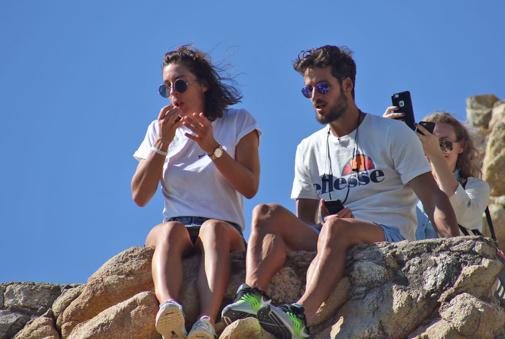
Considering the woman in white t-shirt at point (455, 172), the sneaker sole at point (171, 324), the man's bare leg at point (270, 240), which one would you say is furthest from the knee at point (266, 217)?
the woman in white t-shirt at point (455, 172)

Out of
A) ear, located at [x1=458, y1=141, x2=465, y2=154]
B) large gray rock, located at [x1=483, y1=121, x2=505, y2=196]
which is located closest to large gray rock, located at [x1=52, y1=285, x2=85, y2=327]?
ear, located at [x1=458, y1=141, x2=465, y2=154]

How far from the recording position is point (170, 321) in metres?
6.24

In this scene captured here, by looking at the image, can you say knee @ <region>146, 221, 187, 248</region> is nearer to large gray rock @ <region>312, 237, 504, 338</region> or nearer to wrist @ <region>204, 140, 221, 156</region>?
wrist @ <region>204, 140, 221, 156</region>

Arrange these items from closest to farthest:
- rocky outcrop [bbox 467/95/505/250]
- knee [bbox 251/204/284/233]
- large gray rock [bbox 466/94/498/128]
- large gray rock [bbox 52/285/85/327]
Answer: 1. knee [bbox 251/204/284/233]
2. large gray rock [bbox 52/285/85/327]
3. rocky outcrop [bbox 467/95/505/250]
4. large gray rock [bbox 466/94/498/128]

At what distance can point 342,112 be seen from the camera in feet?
24.3

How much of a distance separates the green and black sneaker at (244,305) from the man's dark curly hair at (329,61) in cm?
188

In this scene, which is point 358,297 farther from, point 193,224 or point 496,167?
point 496,167

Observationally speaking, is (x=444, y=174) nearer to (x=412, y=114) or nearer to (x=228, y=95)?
(x=412, y=114)

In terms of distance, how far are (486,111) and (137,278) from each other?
37.0ft

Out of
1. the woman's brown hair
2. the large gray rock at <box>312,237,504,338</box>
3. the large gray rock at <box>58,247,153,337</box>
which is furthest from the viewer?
the woman's brown hair

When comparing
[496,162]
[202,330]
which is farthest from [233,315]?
[496,162]

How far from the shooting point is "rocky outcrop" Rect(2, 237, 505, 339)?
20.3 feet

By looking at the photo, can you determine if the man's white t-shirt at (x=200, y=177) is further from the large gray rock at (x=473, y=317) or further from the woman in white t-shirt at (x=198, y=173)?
the large gray rock at (x=473, y=317)

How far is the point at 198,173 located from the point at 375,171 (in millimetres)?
1193
